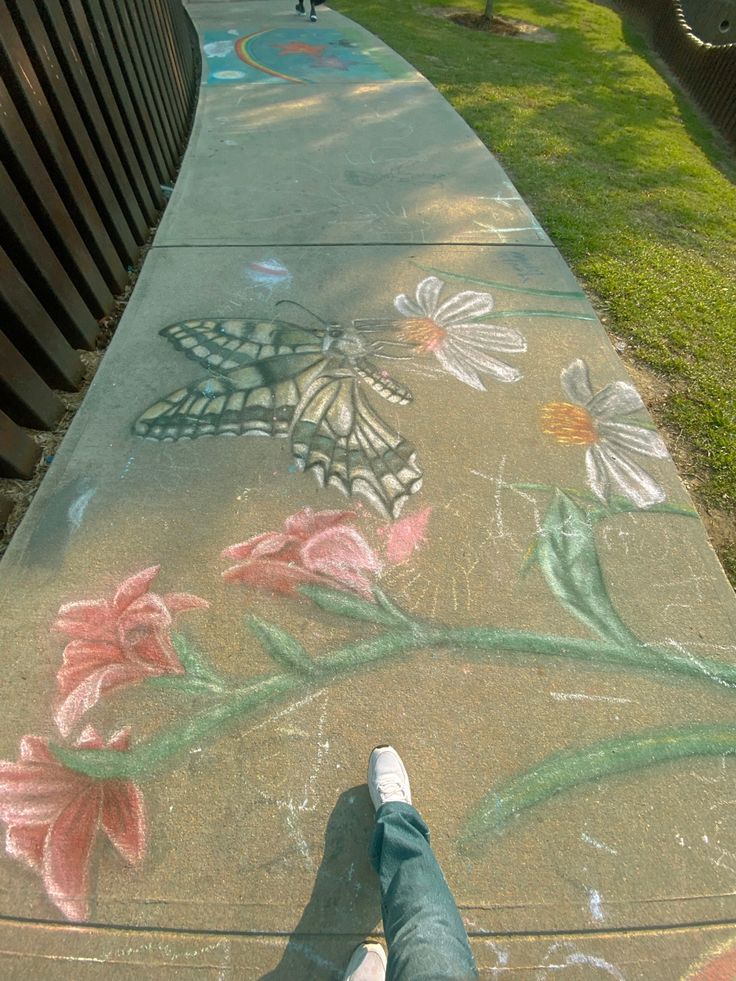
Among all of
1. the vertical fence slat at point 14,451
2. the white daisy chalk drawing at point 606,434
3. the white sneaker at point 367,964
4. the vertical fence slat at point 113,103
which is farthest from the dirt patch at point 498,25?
the white sneaker at point 367,964

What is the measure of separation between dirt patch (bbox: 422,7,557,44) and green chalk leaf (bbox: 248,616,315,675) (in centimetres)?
939

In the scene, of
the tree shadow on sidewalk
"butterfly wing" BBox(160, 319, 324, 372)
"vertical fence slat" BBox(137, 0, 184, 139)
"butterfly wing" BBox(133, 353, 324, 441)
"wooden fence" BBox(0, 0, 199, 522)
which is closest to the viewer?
the tree shadow on sidewalk

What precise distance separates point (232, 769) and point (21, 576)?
3.38 ft

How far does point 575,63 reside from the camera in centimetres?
709

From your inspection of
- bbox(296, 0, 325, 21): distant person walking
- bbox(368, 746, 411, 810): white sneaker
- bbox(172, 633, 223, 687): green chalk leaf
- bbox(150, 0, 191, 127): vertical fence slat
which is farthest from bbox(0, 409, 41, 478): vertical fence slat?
bbox(296, 0, 325, 21): distant person walking

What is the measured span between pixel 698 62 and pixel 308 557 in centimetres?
831

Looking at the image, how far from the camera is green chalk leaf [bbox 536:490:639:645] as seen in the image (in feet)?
6.36

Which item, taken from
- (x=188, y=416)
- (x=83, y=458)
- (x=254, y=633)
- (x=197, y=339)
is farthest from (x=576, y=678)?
(x=197, y=339)

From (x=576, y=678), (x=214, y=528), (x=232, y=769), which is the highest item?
(x=214, y=528)

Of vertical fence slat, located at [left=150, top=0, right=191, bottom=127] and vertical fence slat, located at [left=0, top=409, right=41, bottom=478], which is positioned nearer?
vertical fence slat, located at [left=0, top=409, right=41, bottom=478]

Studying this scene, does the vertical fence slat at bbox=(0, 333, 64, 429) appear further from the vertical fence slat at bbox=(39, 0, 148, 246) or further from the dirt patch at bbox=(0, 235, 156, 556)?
the vertical fence slat at bbox=(39, 0, 148, 246)

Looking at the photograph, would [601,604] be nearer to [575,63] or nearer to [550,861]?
[550,861]

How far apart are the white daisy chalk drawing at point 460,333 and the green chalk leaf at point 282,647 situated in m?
1.52

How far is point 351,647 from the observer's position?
1.85 m
